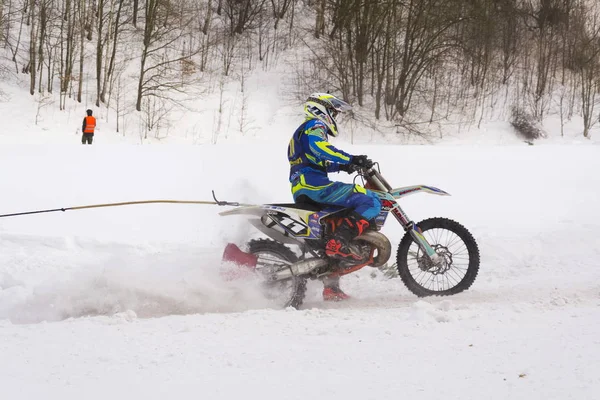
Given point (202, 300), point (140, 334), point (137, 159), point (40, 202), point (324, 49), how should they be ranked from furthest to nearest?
point (324, 49)
point (137, 159)
point (40, 202)
point (202, 300)
point (140, 334)

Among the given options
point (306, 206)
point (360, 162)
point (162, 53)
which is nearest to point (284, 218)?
point (306, 206)

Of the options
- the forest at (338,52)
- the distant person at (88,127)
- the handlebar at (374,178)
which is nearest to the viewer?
the handlebar at (374,178)

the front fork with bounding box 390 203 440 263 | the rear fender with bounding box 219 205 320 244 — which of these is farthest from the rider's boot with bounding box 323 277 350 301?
the front fork with bounding box 390 203 440 263

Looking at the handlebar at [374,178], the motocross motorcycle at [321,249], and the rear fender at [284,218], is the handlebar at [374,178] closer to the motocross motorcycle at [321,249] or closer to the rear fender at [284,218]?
the motocross motorcycle at [321,249]

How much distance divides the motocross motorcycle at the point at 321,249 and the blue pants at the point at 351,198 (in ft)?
0.31

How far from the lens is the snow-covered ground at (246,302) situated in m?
3.51

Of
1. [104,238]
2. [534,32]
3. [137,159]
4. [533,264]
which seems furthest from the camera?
[534,32]

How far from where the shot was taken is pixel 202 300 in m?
5.81

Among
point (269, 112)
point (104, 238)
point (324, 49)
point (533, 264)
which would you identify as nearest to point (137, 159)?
point (104, 238)

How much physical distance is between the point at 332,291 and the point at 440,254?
1228 mm

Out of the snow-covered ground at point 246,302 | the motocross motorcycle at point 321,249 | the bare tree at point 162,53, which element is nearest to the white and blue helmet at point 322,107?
the motocross motorcycle at point 321,249

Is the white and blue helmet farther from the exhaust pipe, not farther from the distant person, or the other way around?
the distant person

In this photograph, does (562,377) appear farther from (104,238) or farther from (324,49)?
(324,49)

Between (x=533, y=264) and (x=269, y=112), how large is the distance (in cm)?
1924
